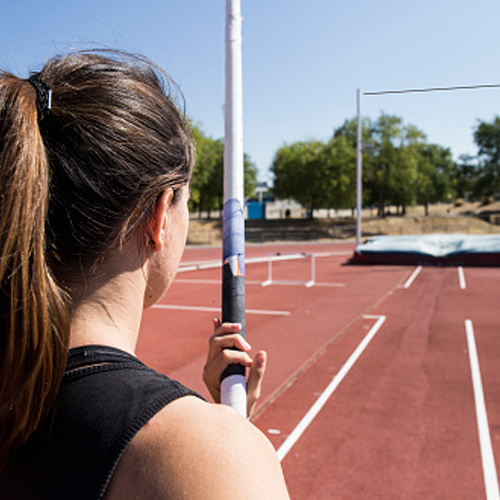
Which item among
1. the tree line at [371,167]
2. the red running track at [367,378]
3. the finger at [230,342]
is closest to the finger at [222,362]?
the finger at [230,342]

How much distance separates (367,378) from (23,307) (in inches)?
253

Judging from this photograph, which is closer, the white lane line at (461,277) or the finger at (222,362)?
the finger at (222,362)

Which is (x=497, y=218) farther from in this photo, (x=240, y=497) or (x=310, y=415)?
(x=240, y=497)

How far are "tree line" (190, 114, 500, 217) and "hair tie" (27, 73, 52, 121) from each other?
3814 cm

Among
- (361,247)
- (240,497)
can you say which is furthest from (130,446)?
(361,247)

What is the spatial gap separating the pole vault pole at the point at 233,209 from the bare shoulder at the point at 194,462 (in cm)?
50

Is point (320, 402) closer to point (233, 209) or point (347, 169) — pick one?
point (233, 209)

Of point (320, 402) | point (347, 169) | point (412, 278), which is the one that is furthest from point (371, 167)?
point (320, 402)

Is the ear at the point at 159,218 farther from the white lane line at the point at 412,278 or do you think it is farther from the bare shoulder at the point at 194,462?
the white lane line at the point at 412,278

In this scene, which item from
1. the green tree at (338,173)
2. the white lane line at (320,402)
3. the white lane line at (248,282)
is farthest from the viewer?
the green tree at (338,173)

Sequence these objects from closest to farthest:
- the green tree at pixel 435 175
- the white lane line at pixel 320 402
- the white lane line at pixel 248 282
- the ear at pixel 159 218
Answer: the ear at pixel 159 218 → the white lane line at pixel 320 402 → the white lane line at pixel 248 282 → the green tree at pixel 435 175

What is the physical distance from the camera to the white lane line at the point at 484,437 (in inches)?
158

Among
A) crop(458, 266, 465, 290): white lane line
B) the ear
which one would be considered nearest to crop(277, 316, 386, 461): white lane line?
the ear

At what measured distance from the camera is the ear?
104 cm
